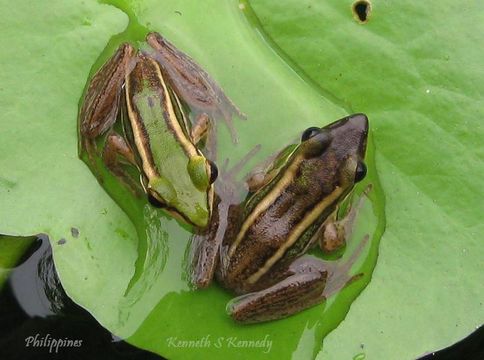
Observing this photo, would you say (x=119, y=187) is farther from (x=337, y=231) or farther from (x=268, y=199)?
(x=337, y=231)

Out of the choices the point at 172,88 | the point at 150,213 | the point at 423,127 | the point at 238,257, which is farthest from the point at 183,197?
the point at 423,127

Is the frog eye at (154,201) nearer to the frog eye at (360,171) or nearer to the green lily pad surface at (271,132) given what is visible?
the green lily pad surface at (271,132)

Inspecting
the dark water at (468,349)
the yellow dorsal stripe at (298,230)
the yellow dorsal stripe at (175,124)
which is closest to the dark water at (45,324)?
the yellow dorsal stripe at (298,230)

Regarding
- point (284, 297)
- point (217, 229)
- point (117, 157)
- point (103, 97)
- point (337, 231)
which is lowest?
point (284, 297)

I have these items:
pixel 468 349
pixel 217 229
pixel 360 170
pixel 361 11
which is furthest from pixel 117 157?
pixel 468 349

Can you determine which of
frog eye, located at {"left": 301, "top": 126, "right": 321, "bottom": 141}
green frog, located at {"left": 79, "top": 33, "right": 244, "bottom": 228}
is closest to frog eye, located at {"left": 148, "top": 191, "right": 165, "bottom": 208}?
green frog, located at {"left": 79, "top": 33, "right": 244, "bottom": 228}

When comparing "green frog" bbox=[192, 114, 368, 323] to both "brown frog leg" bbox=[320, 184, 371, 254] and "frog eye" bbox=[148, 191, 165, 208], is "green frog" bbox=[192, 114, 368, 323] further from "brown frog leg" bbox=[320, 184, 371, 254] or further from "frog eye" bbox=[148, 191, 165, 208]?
"frog eye" bbox=[148, 191, 165, 208]

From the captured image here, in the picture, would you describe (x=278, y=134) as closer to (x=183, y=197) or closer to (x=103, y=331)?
(x=183, y=197)
